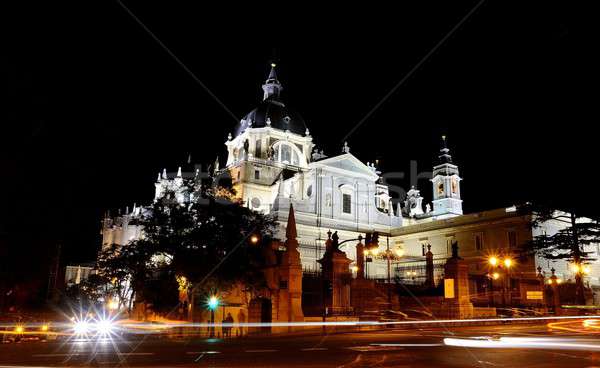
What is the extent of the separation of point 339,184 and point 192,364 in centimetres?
5662

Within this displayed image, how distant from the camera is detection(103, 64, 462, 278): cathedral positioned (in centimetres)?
6188

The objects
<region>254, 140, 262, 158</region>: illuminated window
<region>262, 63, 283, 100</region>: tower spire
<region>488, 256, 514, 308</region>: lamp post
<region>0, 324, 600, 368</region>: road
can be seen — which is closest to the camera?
<region>0, 324, 600, 368</region>: road

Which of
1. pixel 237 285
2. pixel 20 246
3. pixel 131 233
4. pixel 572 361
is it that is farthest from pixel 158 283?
pixel 131 233

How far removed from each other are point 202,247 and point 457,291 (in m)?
14.7

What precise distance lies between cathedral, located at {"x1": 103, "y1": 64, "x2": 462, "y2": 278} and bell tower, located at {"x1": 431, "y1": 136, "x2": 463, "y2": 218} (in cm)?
16

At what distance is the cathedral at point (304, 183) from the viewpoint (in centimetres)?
6188

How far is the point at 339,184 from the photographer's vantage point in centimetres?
6700

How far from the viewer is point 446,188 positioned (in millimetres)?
84688

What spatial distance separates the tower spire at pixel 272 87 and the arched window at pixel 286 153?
12.6m

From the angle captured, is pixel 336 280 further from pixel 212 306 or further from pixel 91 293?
pixel 91 293

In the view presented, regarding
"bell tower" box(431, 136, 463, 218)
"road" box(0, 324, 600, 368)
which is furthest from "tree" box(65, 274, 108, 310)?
"bell tower" box(431, 136, 463, 218)

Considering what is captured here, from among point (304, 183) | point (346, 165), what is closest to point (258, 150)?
point (304, 183)

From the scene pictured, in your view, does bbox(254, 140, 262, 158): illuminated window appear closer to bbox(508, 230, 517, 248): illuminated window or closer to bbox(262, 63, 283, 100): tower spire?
bbox(262, 63, 283, 100): tower spire

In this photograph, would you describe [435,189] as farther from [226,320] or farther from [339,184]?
[226,320]
